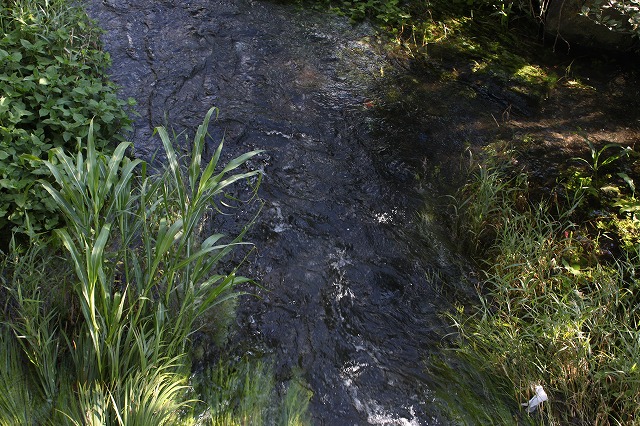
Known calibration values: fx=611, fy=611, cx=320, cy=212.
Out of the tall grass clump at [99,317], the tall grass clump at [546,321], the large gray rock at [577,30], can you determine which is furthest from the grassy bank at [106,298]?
the large gray rock at [577,30]

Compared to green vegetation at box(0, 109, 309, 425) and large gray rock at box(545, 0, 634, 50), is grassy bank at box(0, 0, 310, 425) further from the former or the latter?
large gray rock at box(545, 0, 634, 50)

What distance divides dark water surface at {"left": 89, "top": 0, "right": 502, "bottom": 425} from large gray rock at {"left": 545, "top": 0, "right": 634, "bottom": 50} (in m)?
1.49

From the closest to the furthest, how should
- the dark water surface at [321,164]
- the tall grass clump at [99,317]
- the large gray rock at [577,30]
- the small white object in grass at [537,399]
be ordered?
the tall grass clump at [99,317] → the small white object in grass at [537,399] → the dark water surface at [321,164] → the large gray rock at [577,30]

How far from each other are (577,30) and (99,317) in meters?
5.55

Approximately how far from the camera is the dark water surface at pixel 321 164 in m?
3.46

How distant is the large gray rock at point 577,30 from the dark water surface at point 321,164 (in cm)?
149

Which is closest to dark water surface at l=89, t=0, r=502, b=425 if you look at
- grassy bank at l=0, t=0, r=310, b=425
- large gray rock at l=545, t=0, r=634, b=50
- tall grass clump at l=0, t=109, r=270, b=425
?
grassy bank at l=0, t=0, r=310, b=425

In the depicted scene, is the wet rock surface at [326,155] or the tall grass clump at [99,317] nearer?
the tall grass clump at [99,317]

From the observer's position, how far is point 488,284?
13.1ft

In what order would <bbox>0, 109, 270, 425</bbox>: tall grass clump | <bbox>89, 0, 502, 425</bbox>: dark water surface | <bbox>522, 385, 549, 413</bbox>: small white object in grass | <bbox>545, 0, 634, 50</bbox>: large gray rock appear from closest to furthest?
<bbox>0, 109, 270, 425</bbox>: tall grass clump, <bbox>522, 385, 549, 413</bbox>: small white object in grass, <bbox>89, 0, 502, 425</bbox>: dark water surface, <bbox>545, 0, 634, 50</bbox>: large gray rock

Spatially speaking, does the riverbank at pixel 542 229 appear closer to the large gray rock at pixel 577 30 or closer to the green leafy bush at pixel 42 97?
the large gray rock at pixel 577 30

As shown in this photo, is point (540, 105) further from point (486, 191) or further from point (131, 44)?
point (131, 44)

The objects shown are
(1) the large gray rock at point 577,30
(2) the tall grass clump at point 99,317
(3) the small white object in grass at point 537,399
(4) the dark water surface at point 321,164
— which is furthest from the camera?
(1) the large gray rock at point 577,30

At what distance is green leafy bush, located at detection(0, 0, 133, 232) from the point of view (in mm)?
3467
